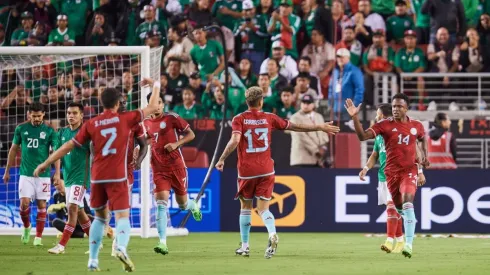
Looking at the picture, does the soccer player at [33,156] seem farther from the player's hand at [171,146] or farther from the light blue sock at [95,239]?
the light blue sock at [95,239]

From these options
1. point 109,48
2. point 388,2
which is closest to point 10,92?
point 109,48

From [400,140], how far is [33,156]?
6013 mm

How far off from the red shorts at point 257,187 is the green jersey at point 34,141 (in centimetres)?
397

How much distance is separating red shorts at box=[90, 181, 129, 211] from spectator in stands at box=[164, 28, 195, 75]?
476 inches

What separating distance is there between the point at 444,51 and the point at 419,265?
11292 millimetres

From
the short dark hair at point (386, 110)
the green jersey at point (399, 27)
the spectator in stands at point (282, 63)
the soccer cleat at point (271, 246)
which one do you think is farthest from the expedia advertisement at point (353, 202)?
the soccer cleat at point (271, 246)

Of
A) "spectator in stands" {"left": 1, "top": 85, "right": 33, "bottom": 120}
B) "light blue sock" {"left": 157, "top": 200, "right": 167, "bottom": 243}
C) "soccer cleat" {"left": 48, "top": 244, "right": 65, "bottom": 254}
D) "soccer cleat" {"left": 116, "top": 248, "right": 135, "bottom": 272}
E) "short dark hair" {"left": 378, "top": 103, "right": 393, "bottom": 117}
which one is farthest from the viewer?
"spectator in stands" {"left": 1, "top": 85, "right": 33, "bottom": 120}

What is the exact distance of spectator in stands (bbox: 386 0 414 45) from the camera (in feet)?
78.1

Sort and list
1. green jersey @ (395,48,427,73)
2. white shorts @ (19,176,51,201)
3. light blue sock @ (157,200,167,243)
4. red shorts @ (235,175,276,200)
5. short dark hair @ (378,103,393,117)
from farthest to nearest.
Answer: green jersey @ (395,48,427,73) < white shorts @ (19,176,51,201) < short dark hair @ (378,103,393,117) < light blue sock @ (157,200,167,243) < red shorts @ (235,175,276,200)

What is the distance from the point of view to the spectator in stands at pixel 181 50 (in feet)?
77.3

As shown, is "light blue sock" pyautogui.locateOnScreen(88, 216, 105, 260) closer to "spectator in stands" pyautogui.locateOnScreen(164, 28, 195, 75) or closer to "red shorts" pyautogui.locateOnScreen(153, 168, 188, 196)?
"red shorts" pyautogui.locateOnScreen(153, 168, 188, 196)

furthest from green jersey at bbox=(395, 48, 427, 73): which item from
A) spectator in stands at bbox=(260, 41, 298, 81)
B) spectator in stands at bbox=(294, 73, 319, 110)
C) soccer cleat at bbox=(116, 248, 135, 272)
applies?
soccer cleat at bbox=(116, 248, 135, 272)

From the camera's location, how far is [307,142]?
21.3m

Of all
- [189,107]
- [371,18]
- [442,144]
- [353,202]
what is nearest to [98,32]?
[189,107]
